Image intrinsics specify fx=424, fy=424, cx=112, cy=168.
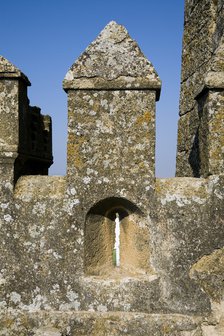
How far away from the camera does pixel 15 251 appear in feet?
13.1

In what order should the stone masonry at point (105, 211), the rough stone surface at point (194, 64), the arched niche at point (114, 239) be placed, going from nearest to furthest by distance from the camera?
the stone masonry at point (105, 211) → the arched niche at point (114, 239) → the rough stone surface at point (194, 64)

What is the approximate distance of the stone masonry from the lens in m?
3.86

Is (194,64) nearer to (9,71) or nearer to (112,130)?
(112,130)

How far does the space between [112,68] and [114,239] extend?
1674mm

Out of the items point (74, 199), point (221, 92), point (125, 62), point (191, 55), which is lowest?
point (74, 199)

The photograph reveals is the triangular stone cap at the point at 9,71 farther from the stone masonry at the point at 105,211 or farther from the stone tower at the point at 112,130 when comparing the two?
the stone tower at the point at 112,130

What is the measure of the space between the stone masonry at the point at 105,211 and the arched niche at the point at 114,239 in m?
0.01

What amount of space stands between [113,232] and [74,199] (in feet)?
1.90

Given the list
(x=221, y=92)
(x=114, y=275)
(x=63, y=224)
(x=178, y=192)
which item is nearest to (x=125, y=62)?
(x=221, y=92)

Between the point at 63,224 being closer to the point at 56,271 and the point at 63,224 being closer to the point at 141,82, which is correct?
the point at 56,271

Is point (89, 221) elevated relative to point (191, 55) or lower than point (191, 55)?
lower

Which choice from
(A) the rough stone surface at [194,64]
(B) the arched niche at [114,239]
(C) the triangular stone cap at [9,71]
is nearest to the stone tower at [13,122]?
(C) the triangular stone cap at [9,71]

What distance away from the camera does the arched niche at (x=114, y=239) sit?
4.00 m

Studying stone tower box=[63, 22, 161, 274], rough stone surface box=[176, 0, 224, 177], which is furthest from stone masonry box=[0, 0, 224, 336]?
rough stone surface box=[176, 0, 224, 177]
